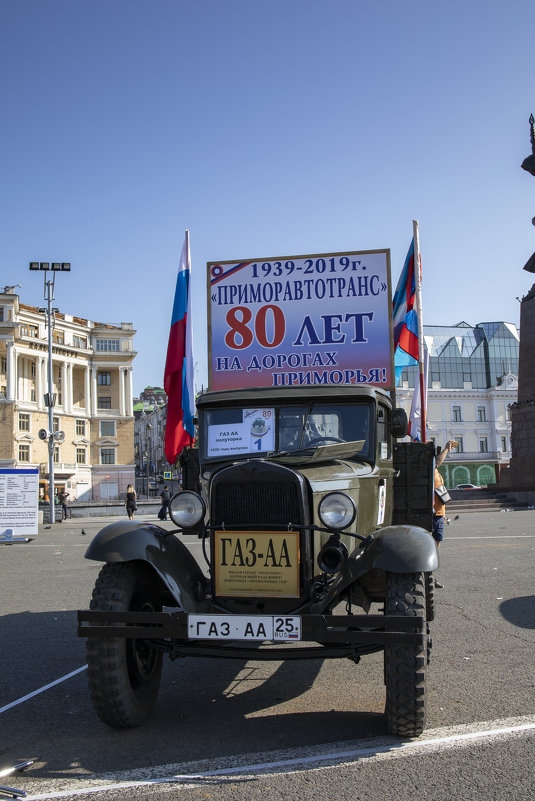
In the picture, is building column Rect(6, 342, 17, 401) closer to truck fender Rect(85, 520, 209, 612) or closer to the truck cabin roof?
the truck cabin roof

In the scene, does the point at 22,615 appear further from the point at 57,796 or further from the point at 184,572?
the point at 57,796

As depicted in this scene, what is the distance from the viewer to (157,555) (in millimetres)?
5000

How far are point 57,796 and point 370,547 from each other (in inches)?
91.2

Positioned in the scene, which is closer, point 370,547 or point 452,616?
point 370,547

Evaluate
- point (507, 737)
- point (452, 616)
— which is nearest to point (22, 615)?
point (452, 616)

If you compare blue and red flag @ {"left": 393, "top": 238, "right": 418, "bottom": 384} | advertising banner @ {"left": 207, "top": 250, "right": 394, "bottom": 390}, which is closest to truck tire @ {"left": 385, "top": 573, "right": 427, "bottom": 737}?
advertising banner @ {"left": 207, "top": 250, "right": 394, "bottom": 390}

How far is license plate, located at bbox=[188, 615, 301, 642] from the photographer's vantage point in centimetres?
Result: 429

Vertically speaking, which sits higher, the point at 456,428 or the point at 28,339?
the point at 28,339

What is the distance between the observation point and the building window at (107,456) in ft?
283

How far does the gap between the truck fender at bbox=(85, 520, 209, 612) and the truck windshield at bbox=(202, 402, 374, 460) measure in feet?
3.21

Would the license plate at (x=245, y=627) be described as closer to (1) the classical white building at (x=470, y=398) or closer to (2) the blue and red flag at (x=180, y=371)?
(2) the blue and red flag at (x=180, y=371)

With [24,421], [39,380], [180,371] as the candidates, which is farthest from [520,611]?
[39,380]

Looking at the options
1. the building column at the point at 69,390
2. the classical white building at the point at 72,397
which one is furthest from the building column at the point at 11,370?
the building column at the point at 69,390

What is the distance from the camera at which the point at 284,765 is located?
3.86 meters
